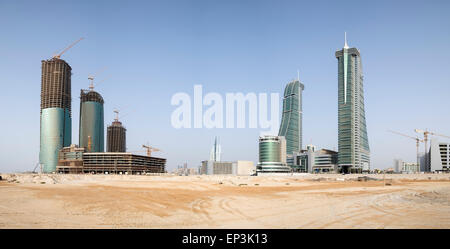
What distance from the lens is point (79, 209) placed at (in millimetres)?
25250

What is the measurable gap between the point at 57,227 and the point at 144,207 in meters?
8.68
